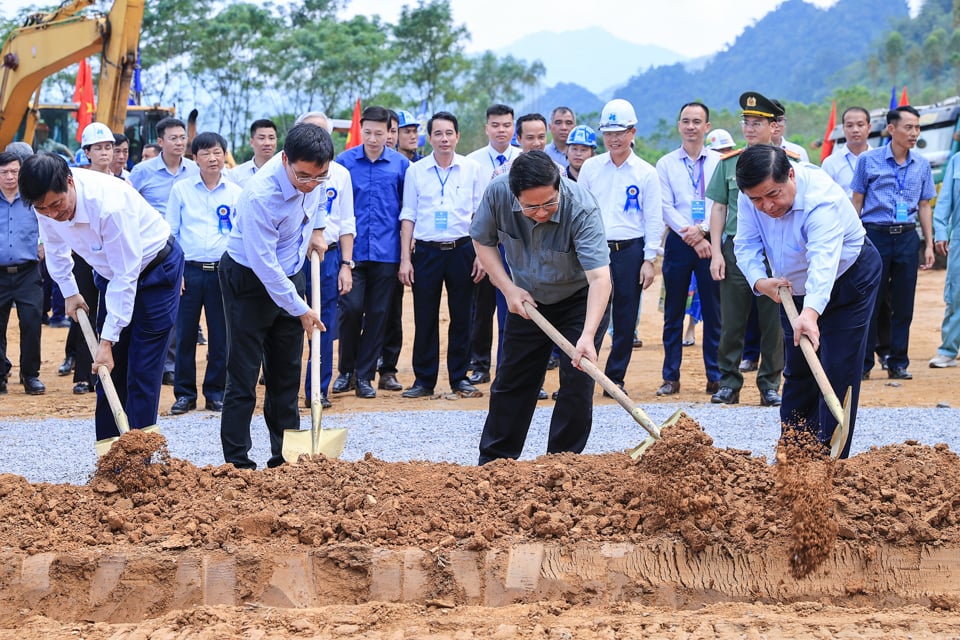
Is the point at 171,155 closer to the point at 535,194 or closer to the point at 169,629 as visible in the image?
the point at 535,194

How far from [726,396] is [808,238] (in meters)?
2.75

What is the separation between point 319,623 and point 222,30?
27613 mm

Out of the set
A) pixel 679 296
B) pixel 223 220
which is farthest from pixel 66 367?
pixel 679 296

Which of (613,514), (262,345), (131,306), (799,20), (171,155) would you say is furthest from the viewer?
(799,20)

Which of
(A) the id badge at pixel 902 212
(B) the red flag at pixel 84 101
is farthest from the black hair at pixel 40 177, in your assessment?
(B) the red flag at pixel 84 101

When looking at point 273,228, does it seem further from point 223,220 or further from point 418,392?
point 418,392

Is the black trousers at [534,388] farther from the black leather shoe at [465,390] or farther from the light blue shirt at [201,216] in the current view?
the light blue shirt at [201,216]

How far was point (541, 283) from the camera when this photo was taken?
5.21 m

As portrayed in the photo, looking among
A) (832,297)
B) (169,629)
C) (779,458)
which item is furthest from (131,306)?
(832,297)

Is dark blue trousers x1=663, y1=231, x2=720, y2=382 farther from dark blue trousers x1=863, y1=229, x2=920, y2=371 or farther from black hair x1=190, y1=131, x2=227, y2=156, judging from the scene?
black hair x1=190, y1=131, x2=227, y2=156

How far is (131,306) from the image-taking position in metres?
5.04

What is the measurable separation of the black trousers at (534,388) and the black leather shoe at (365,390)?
8.73 feet

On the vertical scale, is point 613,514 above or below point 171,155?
below

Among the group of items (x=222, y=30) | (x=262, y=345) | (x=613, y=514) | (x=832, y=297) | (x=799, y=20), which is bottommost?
(x=613, y=514)
